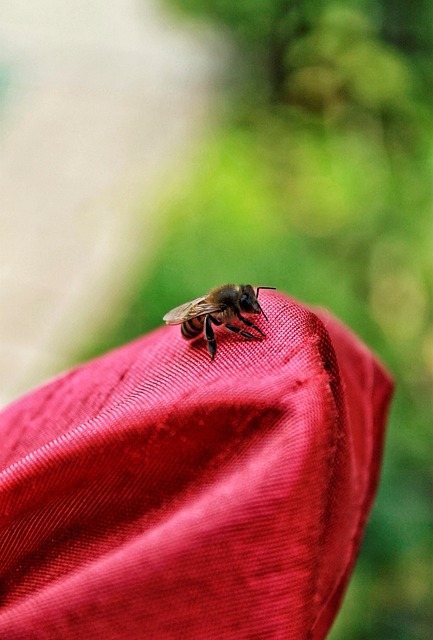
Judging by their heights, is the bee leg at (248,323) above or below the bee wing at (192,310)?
above

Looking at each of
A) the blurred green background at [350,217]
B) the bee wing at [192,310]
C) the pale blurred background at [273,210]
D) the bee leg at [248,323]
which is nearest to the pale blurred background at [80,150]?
the pale blurred background at [273,210]

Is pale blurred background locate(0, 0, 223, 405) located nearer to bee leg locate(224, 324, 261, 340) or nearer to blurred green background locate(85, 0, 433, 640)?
blurred green background locate(85, 0, 433, 640)

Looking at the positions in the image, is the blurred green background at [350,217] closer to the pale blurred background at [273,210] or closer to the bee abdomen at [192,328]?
the pale blurred background at [273,210]

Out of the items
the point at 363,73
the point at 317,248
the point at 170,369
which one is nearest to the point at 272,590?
the point at 170,369

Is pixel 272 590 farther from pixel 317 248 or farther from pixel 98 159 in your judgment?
pixel 98 159

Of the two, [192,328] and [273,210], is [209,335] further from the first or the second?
[273,210]

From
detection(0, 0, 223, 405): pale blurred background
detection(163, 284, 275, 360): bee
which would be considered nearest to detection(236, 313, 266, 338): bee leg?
detection(163, 284, 275, 360): bee
